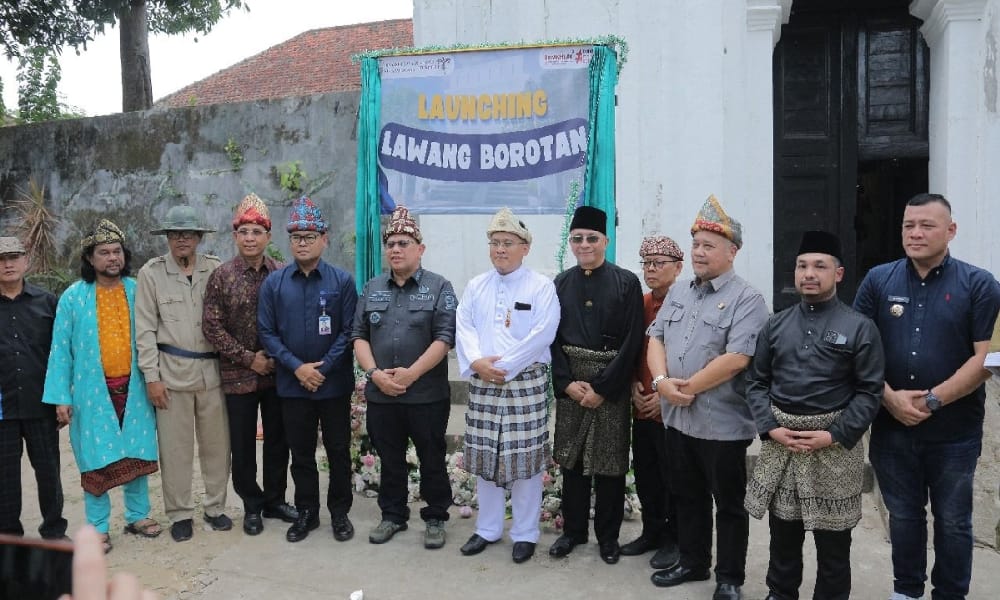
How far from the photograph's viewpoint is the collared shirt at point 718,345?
3670 millimetres

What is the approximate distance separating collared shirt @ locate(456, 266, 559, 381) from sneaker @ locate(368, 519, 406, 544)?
3.44 ft

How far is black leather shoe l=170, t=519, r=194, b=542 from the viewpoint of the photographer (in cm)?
468

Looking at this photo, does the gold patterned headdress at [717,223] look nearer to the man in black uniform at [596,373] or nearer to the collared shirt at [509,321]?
the man in black uniform at [596,373]

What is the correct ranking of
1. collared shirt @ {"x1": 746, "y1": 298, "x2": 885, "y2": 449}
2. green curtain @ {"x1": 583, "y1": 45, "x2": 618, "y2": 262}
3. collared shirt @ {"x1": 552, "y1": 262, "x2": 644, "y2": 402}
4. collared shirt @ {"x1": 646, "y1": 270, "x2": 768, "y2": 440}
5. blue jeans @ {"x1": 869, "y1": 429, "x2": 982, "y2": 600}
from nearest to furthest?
collared shirt @ {"x1": 746, "y1": 298, "x2": 885, "y2": 449}, blue jeans @ {"x1": 869, "y1": 429, "x2": 982, "y2": 600}, collared shirt @ {"x1": 646, "y1": 270, "x2": 768, "y2": 440}, collared shirt @ {"x1": 552, "y1": 262, "x2": 644, "y2": 402}, green curtain @ {"x1": 583, "y1": 45, "x2": 618, "y2": 262}

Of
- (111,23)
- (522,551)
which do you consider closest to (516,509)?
(522,551)

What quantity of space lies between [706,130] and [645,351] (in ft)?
10.9

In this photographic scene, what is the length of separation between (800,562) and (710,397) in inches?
32.1

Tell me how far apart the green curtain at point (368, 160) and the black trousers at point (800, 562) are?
124 inches

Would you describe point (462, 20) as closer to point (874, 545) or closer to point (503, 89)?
point (503, 89)

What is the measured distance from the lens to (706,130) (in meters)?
6.95

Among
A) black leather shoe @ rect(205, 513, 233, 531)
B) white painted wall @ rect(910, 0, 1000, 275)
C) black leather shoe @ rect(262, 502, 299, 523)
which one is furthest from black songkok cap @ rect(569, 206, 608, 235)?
white painted wall @ rect(910, 0, 1000, 275)

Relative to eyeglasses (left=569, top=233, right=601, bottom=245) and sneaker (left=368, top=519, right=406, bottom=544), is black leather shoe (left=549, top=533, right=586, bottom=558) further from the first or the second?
eyeglasses (left=569, top=233, right=601, bottom=245)

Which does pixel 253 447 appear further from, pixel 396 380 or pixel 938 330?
pixel 938 330

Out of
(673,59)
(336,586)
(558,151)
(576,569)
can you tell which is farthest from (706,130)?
(336,586)
